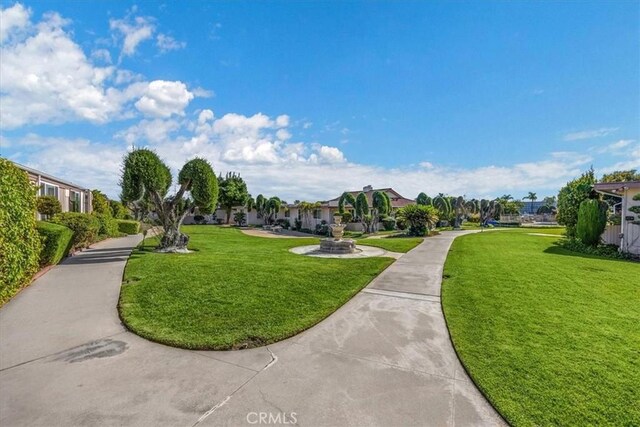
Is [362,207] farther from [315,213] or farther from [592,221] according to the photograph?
[592,221]

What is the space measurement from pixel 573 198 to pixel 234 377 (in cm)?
1913

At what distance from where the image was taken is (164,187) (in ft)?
40.0

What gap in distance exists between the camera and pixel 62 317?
469 cm

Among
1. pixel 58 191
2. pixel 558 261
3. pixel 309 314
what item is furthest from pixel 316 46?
pixel 58 191

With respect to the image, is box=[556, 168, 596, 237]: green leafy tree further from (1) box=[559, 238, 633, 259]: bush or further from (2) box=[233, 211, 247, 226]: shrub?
(2) box=[233, 211, 247, 226]: shrub

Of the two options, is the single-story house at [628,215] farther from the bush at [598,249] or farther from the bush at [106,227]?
the bush at [106,227]

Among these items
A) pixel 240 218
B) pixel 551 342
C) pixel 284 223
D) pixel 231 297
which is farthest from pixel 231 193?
pixel 551 342

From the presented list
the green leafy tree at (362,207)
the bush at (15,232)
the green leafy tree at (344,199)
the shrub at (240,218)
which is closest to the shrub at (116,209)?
the shrub at (240,218)

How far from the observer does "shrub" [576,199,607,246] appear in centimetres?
1294

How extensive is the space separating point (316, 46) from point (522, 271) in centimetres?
1133

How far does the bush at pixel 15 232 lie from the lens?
505cm

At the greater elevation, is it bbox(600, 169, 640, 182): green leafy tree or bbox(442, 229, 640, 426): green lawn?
bbox(600, 169, 640, 182): green leafy tree

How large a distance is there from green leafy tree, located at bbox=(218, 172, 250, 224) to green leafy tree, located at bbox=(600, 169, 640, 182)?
39.1m

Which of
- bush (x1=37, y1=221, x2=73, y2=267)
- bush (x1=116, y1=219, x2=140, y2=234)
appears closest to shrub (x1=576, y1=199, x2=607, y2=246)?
bush (x1=37, y1=221, x2=73, y2=267)
